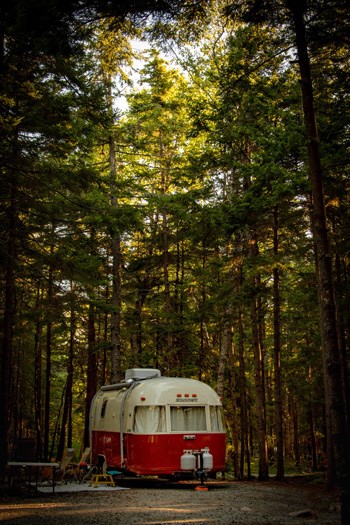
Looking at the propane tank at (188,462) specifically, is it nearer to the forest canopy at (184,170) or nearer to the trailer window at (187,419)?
the trailer window at (187,419)

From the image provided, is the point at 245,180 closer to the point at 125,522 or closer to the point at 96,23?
the point at 96,23

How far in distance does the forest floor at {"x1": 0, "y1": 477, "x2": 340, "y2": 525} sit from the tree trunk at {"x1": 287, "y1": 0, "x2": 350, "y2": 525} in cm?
118

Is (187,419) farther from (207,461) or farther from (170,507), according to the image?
(170,507)

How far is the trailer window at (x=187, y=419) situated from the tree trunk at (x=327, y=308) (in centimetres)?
711

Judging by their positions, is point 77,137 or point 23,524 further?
point 77,137

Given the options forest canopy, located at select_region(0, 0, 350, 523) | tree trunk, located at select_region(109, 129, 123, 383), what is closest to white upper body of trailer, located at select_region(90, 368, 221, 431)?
forest canopy, located at select_region(0, 0, 350, 523)

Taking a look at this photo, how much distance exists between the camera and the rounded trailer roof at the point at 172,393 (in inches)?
590

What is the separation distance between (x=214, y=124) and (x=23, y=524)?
13.9m

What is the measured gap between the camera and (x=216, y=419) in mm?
15477

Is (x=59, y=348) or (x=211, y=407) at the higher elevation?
(x=59, y=348)

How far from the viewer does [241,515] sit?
8.71 metres

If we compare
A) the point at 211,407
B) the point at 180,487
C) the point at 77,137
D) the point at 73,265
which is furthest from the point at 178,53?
the point at 180,487

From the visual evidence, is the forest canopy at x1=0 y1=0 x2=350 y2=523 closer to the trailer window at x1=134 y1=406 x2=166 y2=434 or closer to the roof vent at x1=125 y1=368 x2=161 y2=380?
the roof vent at x1=125 y1=368 x2=161 y2=380

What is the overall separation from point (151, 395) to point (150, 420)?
70 cm
